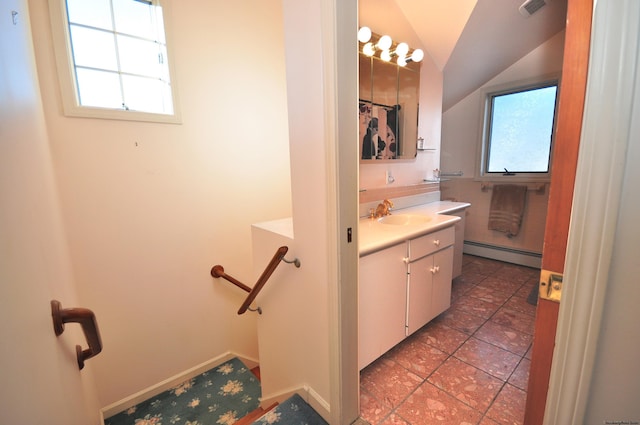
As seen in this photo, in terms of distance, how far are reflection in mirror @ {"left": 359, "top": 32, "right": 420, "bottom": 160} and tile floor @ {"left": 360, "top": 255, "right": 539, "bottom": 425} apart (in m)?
1.56

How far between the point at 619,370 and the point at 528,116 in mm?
3590

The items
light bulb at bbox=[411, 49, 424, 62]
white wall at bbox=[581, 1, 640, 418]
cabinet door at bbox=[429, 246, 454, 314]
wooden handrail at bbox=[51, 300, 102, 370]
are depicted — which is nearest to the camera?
white wall at bbox=[581, 1, 640, 418]

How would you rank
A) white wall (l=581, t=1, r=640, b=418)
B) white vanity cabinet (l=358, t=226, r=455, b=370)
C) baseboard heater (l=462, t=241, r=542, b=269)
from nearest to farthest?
white wall (l=581, t=1, r=640, b=418) < white vanity cabinet (l=358, t=226, r=455, b=370) < baseboard heater (l=462, t=241, r=542, b=269)

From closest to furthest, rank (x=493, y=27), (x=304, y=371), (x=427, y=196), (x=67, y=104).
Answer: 1. (x=304, y=371)
2. (x=67, y=104)
3. (x=493, y=27)
4. (x=427, y=196)

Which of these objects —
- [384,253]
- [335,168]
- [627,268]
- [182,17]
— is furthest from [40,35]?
[627,268]

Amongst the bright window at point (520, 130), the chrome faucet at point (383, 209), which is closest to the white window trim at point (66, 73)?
the chrome faucet at point (383, 209)

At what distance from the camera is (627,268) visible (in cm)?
43

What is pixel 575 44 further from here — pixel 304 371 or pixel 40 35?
pixel 40 35

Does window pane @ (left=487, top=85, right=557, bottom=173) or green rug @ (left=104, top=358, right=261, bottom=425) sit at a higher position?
window pane @ (left=487, top=85, right=557, bottom=173)

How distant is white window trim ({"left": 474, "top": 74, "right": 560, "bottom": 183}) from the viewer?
115 inches

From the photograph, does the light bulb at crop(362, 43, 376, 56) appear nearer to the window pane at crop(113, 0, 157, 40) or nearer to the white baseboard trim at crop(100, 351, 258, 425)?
the window pane at crop(113, 0, 157, 40)

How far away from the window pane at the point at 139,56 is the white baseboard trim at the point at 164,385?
2.37 m

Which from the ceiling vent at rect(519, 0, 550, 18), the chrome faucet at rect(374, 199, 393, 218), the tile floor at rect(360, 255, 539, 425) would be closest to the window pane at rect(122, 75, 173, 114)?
the chrome faucet at rect(374, 199, 393, 218)

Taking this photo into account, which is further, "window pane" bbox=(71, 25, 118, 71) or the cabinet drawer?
the cabinet drawer
